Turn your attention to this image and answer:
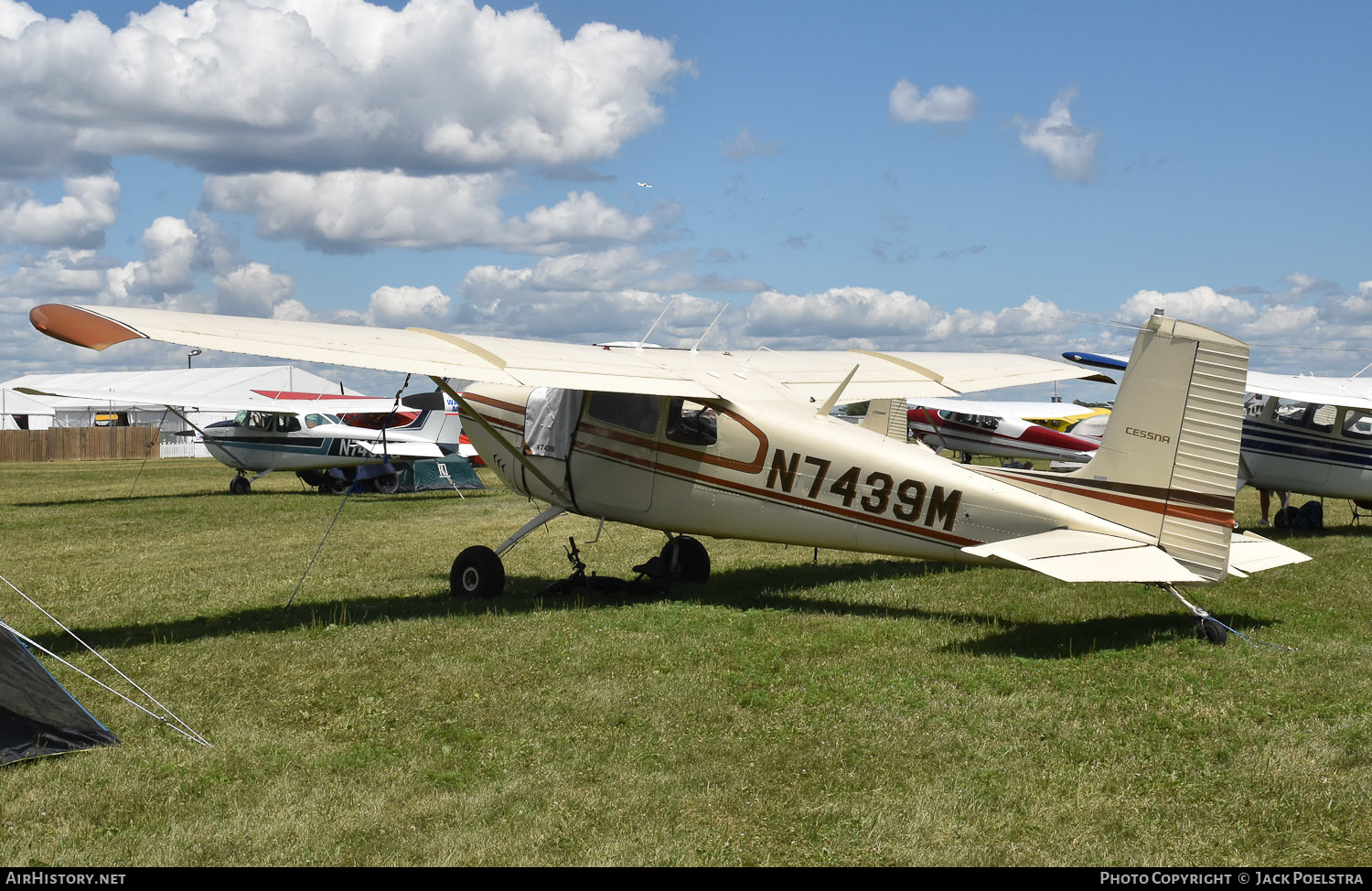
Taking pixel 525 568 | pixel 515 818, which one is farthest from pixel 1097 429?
pixel 515 818

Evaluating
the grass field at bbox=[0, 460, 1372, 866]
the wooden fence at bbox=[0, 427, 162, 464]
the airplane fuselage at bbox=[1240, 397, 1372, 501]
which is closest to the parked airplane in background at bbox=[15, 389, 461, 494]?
the grass field at bbox=[0, 460, 1372, 866]

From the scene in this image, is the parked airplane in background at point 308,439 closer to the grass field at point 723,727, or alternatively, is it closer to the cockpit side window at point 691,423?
the grass field at point 723,727

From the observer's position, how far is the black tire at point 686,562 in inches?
409

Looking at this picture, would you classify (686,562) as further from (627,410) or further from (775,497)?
(775,497)

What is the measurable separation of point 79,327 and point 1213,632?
7522 millimetres

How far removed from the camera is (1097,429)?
29656 millimetres

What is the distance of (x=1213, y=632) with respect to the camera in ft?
23.0

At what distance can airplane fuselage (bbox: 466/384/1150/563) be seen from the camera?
7664 mm

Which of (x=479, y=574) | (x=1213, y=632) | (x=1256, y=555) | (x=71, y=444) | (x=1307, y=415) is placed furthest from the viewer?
(x=71, y=444)

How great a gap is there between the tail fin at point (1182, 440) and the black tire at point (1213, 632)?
41 centimetres

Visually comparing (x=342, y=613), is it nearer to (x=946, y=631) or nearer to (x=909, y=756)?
(x=946, y=631)

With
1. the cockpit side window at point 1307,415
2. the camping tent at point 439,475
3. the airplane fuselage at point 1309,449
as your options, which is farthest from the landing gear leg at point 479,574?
the camping tent at point 439,475

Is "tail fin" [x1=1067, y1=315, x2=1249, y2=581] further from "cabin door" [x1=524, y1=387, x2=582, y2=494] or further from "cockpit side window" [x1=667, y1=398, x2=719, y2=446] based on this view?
"cabin door" [x1=524, y1=387, x2=582, y2=494]

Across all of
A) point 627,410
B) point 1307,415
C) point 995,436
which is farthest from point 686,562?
point 995,436
